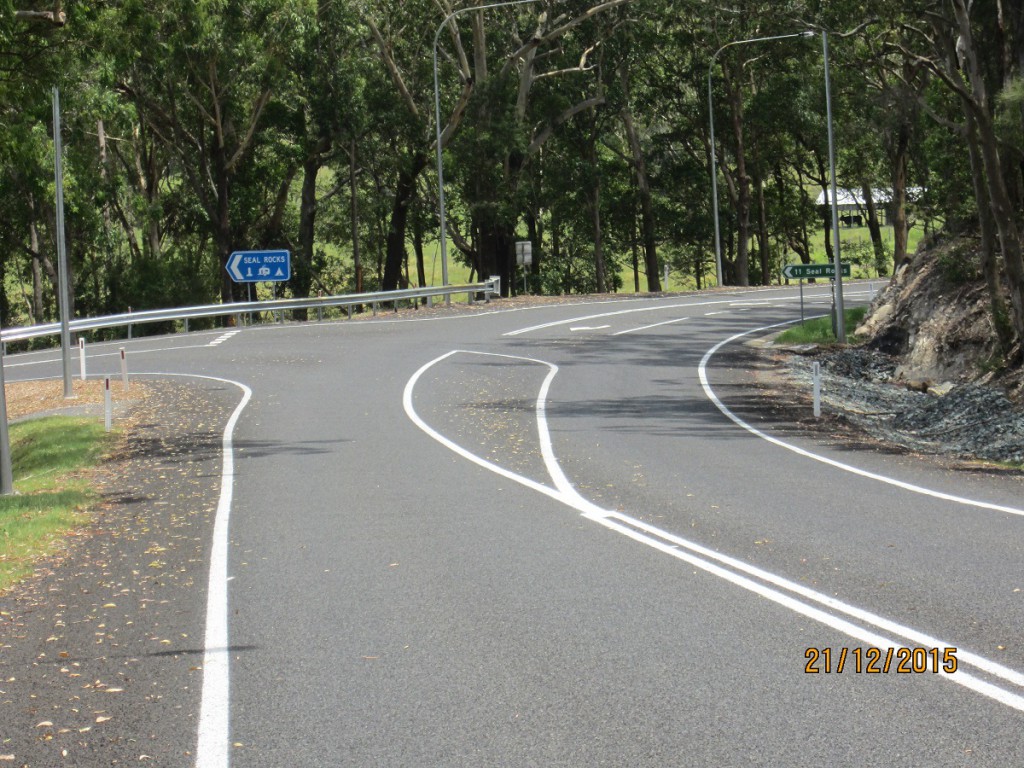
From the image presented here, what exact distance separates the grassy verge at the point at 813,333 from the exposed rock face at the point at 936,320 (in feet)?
2.95

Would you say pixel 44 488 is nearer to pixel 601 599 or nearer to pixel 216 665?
pixel 216 665

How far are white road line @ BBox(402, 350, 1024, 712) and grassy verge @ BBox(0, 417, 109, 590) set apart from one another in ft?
16.2

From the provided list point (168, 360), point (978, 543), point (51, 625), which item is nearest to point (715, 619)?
point (978, 543)

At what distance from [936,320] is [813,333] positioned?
4.16 meters

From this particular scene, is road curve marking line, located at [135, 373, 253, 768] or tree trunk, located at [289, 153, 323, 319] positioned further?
tree trunk, located at [289, 153, 323, 319]

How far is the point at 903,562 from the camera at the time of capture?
9477 mm

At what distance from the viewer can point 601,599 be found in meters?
8.60

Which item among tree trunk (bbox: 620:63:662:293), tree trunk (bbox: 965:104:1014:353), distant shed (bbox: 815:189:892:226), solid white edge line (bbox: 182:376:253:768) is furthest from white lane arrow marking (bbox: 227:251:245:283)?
distant shed (bbox: 815:189:892:226)

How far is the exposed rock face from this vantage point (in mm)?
28797

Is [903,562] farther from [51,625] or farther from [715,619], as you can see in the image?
[51,625]

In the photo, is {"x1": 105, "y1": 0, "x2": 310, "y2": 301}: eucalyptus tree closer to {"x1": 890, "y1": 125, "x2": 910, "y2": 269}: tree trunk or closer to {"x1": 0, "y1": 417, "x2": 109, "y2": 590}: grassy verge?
{"x1": 0, "y1": 417, "x2": 109, "y2": 590}: grassy verge

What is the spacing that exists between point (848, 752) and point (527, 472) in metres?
9.73

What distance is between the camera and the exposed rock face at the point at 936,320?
94.5 feet

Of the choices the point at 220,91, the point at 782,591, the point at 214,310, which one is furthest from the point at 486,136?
the point at 782,591
